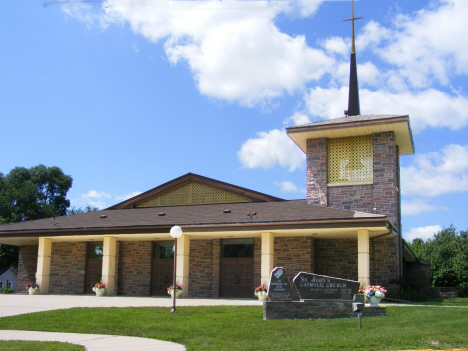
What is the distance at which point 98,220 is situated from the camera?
77.3 feet

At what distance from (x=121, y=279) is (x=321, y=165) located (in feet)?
35.9

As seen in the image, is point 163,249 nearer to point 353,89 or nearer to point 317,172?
point 317,172

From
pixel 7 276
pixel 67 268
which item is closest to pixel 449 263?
pixel 67 268

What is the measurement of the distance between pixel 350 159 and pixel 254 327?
1219cm

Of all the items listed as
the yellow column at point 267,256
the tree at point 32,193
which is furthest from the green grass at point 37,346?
the tree at point 32,193

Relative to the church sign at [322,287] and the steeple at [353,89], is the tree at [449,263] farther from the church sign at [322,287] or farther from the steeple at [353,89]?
the church sign at [322,287]

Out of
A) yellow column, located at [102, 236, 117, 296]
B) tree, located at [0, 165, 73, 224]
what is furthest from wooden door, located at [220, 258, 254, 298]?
tree, located at [0, 165, 73, 224]

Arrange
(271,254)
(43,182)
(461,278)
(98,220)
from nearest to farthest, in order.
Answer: (271,254) < (98,220) < (461,278) < (43,182)

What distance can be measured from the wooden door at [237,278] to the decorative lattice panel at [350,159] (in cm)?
528

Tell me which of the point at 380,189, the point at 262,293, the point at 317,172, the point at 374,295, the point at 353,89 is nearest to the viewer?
the point at 374,295

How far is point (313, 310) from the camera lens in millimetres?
12609

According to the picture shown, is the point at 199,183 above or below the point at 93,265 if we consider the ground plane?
above

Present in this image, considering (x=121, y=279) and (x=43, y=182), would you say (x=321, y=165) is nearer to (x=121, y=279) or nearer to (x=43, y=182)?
(x=121, y=279)

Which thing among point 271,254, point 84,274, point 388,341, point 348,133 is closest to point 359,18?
point 348,133
